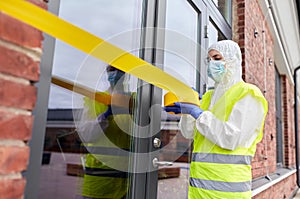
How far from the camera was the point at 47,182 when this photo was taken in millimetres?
915

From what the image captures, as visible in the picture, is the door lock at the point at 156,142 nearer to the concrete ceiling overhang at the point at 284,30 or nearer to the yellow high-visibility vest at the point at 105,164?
the yellow high-visibility vest at the point at 105,164

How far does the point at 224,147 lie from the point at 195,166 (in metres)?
0.18

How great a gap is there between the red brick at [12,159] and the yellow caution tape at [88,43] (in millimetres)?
289

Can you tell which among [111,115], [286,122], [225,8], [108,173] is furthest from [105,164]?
[286,122]

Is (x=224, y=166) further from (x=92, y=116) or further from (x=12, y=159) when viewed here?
(x=12, y=159)

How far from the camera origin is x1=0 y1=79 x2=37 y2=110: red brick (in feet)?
1.98

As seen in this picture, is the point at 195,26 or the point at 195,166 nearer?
the point at 195,166

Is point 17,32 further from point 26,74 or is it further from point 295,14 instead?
point 295,14

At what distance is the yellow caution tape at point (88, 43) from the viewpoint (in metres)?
0.63

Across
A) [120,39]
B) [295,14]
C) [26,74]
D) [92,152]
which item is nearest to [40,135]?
[26,74]

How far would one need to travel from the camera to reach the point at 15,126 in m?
0.63

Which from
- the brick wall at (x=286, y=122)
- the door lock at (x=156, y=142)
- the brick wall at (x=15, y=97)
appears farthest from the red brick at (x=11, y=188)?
the brick wall at (x=286, y=122)

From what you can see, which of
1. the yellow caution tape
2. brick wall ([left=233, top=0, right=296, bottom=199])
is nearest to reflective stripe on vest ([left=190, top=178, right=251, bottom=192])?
the yellow caution tape

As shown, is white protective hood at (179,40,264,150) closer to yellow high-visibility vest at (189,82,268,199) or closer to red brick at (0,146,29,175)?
yellow high-visibility vest at (189,82,268,199)
